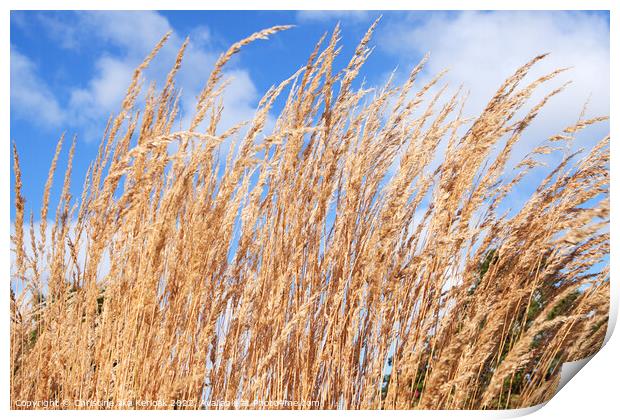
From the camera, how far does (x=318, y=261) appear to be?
2.25m

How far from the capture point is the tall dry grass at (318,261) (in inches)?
85.3

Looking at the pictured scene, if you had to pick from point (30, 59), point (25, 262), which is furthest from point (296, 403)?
point (30, 59)

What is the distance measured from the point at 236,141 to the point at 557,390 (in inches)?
58.7

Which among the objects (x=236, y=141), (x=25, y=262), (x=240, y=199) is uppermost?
(x=236, y=141)

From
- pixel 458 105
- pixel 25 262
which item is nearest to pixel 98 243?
pixel 25 262

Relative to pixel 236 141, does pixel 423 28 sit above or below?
above

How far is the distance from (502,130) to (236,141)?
96 centimetres

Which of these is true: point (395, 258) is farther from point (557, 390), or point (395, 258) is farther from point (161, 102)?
point (161, 102)

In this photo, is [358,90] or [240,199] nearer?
[240,199]

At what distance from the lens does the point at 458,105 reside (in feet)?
7.89

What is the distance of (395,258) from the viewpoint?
2268mm

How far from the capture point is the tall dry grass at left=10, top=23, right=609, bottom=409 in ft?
7.11

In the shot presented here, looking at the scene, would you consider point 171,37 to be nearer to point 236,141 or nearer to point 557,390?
point 236,141
